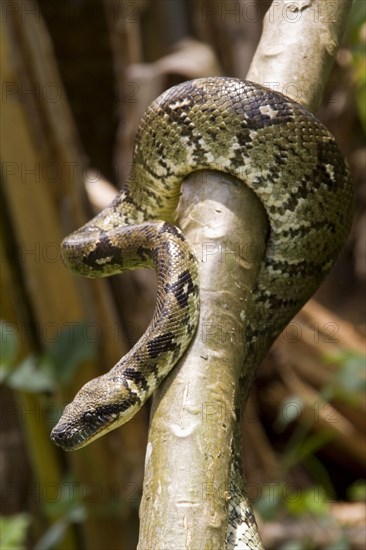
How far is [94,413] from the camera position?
7.66 ft

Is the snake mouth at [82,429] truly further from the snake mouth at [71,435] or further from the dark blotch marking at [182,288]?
the dark blotch marking at [182,288]

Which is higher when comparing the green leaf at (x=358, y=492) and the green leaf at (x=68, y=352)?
the green leaf at (x=68, y=352)

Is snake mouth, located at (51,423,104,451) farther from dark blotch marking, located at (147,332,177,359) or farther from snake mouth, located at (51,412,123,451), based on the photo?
dark blotch marking, located at (147,332,177,359)

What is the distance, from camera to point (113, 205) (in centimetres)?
280

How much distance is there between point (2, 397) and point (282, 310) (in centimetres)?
281

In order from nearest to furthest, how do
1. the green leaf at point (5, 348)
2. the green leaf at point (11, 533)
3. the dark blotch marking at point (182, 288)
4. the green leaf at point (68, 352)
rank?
the dark blotch marking at point (182, 288), the green leaf at point (11, 533), the green leaf at point (5, 348), the green leaf at point (68, 352)

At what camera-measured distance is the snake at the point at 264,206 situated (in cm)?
210

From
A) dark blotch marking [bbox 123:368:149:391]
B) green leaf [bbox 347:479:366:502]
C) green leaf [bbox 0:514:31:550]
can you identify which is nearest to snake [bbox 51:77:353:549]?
dark blotch marking [bbox 123:368:149:391]

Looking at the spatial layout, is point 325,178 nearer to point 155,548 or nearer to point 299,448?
point 155,548

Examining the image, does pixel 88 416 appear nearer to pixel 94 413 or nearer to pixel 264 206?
pixel 94 413

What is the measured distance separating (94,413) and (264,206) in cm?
82

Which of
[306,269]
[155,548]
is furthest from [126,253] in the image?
[155,548]

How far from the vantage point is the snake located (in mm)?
2098

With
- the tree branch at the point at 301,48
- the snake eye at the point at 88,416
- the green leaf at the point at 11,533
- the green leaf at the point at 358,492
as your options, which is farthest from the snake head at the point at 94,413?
the green leaf at the point at 358,492
